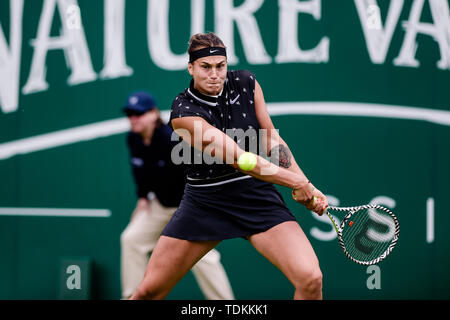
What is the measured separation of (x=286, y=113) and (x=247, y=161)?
2300mm

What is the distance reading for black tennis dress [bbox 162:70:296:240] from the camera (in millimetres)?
3783

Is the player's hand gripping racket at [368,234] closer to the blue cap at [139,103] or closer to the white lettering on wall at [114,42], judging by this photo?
the blue cap at [139,103]

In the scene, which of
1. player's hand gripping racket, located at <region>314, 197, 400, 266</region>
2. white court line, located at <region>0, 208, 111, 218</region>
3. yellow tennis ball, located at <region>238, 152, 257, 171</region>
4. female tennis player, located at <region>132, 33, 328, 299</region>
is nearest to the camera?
yellow tennis ball, located at <region>238, 152, 257, 171</region>

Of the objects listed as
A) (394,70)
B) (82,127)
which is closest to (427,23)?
(394,70)

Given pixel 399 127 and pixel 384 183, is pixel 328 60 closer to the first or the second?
pixel 399 127

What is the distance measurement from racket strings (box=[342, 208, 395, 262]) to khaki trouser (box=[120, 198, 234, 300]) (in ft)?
5.52

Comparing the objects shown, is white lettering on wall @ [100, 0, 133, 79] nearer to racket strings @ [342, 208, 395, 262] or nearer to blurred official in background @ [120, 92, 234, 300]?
blurred official in background @ [120, 92, 234, 300]

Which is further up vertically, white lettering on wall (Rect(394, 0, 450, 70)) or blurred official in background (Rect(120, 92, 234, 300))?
white lettering on wall (Rect(394, 0, 450, 70))

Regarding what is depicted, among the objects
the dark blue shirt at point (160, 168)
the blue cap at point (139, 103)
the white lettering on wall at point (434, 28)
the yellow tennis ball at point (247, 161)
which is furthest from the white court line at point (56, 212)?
the white lettering on wall at point (434, 28)

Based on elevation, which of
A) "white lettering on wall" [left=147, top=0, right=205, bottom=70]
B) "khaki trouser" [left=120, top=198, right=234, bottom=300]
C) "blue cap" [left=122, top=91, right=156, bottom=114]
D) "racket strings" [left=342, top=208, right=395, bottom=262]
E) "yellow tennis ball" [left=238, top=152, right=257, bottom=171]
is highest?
"white lettering on wall" [left=147, top=0, right=205, bottom=70]

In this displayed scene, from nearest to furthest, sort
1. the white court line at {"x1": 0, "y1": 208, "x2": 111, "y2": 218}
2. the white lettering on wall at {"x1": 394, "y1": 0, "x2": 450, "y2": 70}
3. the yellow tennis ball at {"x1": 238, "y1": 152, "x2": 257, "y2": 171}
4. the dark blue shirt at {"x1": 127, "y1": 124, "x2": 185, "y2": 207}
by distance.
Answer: the yellow tennis ball at {"x1": 238, "y1": 152, "x2": 257, "y2": 171} → the dark blue shirt at {"x1": 127, "y1": 124, "x2": 185, "y2": 207} → the white lettering on wall at {"x1": 394, "y1": 0, "x2": 450, "y2": 70} → the white court line at {"x1": 0, "y1": 208, "x2": 111, "y2": 218}

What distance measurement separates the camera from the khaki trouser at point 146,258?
5340 millimetres

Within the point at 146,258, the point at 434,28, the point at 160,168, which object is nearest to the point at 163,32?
the point at 160,168

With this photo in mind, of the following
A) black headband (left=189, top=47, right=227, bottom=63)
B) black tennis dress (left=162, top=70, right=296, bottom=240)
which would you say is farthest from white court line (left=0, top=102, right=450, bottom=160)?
black headband (left=189, top=47, right=227, bottom=63)
